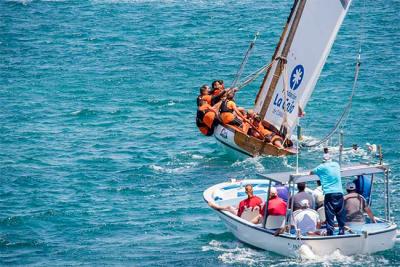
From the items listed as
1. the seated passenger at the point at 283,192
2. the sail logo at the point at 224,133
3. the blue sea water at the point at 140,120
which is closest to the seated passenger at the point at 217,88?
the sail logo at the point at 224,133

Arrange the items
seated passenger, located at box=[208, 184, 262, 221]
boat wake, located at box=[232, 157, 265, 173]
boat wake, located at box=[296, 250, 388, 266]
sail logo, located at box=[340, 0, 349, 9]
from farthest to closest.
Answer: boat wake, located at box=[232, 157, 265, 173] → sail logo, located at box=[340, 0, 349, 9] → seated passenger, located at box=[208, 184, 262, 221] → boat wake, located at box=[296, 250, 388, 266]

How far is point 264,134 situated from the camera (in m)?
38.6

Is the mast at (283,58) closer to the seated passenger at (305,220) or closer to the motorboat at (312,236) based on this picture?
the motorboat at (312,236)

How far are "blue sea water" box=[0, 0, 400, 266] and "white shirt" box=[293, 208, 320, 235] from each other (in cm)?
89

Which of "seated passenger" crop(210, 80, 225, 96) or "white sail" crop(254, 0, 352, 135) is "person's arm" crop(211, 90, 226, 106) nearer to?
"seated passenger" crop(210, 80, 225, 96)

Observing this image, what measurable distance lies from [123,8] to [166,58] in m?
15.4

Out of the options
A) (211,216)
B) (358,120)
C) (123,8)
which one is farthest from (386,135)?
(123,8)

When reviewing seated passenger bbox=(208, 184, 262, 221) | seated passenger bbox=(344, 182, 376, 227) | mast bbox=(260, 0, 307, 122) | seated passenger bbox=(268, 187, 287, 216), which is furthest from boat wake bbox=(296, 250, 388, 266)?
mast bbox=(260, 0, 307, 122)

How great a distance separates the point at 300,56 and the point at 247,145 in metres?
3.73

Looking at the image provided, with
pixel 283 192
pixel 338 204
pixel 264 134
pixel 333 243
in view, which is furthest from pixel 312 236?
pixel 264 134

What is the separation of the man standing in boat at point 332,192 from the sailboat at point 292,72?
10406mm

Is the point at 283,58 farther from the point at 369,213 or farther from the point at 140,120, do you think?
the point at 369,213

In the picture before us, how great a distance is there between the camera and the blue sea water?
3088cm

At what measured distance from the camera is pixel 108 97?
49906 mm
